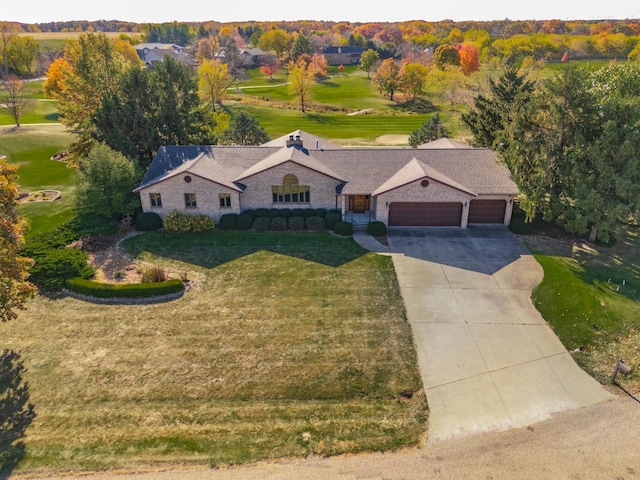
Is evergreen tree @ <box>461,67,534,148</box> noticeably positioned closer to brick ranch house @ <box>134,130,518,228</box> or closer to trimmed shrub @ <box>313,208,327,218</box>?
brick ranch house @ <box>134,130,518,228</box>

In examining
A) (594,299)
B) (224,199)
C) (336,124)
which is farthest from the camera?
(336,124)

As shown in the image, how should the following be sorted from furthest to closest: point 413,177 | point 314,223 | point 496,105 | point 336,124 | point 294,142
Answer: point 336,124, point 496,105, point 294,142, point 314,223, point 413,177

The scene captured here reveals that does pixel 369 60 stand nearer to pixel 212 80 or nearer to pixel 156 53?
→ pixel 212 80

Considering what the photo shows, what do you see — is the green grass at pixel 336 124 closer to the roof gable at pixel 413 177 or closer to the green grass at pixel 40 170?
the green grass at pixel 40 170

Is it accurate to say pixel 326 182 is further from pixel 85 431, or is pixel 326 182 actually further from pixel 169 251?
pixel 85 431

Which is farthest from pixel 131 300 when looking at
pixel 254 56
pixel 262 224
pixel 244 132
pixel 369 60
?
pixel 254 56

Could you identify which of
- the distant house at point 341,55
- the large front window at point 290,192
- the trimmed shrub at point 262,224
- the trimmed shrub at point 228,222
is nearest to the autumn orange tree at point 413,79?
the large front window at point 290,192
